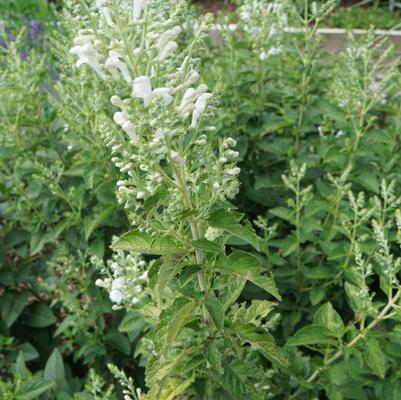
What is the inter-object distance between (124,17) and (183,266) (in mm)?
665

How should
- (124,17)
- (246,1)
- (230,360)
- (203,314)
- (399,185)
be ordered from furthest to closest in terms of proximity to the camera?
(246,1) < (399,185) < (230,360) < (203,314) < (124,17)

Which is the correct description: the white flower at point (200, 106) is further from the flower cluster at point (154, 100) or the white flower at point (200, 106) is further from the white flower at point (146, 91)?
the white flower at point (146, 91)

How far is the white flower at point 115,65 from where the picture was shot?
55.3 inches

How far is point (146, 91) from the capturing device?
1.36 meters

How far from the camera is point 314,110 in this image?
3082mm

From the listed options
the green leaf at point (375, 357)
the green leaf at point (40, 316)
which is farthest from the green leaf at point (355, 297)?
the green leaf at point (40, 316)

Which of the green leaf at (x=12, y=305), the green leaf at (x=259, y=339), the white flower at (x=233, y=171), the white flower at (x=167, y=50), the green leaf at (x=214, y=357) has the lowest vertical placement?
the green leaf at (x=12, y=305)

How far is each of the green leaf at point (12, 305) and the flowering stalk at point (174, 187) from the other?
4.77 ft

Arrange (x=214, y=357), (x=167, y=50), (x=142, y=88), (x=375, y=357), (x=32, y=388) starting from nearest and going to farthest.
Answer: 1. (x=142, y=88)
2. (x=167, y=50)
3. (x=214, y=357)
4. (x=375, y=357)
5. (x=32, y=388)

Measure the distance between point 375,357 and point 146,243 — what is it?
89 centimetres

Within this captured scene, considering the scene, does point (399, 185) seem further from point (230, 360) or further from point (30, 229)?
point (30, 229)

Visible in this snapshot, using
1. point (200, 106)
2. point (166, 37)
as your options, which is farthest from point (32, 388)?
point (166, 37)

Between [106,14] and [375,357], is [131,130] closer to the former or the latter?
[106,14]

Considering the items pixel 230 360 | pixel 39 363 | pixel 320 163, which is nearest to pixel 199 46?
pixel 230 360
